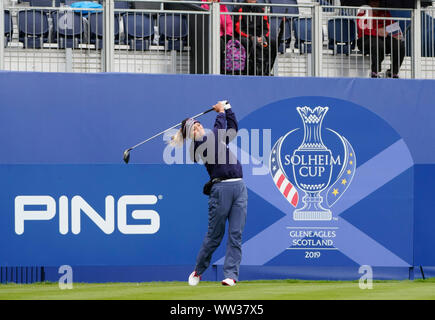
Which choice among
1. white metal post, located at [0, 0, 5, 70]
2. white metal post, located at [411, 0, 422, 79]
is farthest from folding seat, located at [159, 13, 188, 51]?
white metal post, located at [411, 0, 422, 79]

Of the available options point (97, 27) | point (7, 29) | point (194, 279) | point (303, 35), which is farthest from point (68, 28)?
point (194, 279)

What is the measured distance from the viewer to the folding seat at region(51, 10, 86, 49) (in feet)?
43.5

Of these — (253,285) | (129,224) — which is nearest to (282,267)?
(253,285)

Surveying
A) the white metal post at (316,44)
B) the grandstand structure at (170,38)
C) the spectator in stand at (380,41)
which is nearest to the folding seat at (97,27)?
the grandstand structure at (170,38)

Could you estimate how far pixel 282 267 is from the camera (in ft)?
42.6

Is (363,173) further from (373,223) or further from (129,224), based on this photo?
(129,224)

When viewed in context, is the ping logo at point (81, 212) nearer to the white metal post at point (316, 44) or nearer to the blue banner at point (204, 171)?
the blue banner at point (204, 171)

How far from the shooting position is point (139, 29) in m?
13.6

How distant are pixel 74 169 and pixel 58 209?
1.75ft

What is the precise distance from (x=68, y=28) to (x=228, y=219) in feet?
12.3

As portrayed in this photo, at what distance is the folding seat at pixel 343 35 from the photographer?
14.0m

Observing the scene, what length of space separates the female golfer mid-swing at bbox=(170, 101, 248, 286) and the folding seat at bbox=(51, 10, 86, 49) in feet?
8.67

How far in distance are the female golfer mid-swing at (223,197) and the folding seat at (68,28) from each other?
2.64 meters

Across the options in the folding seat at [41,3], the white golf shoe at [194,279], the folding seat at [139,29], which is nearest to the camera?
the white golf shoe at [194,279]
